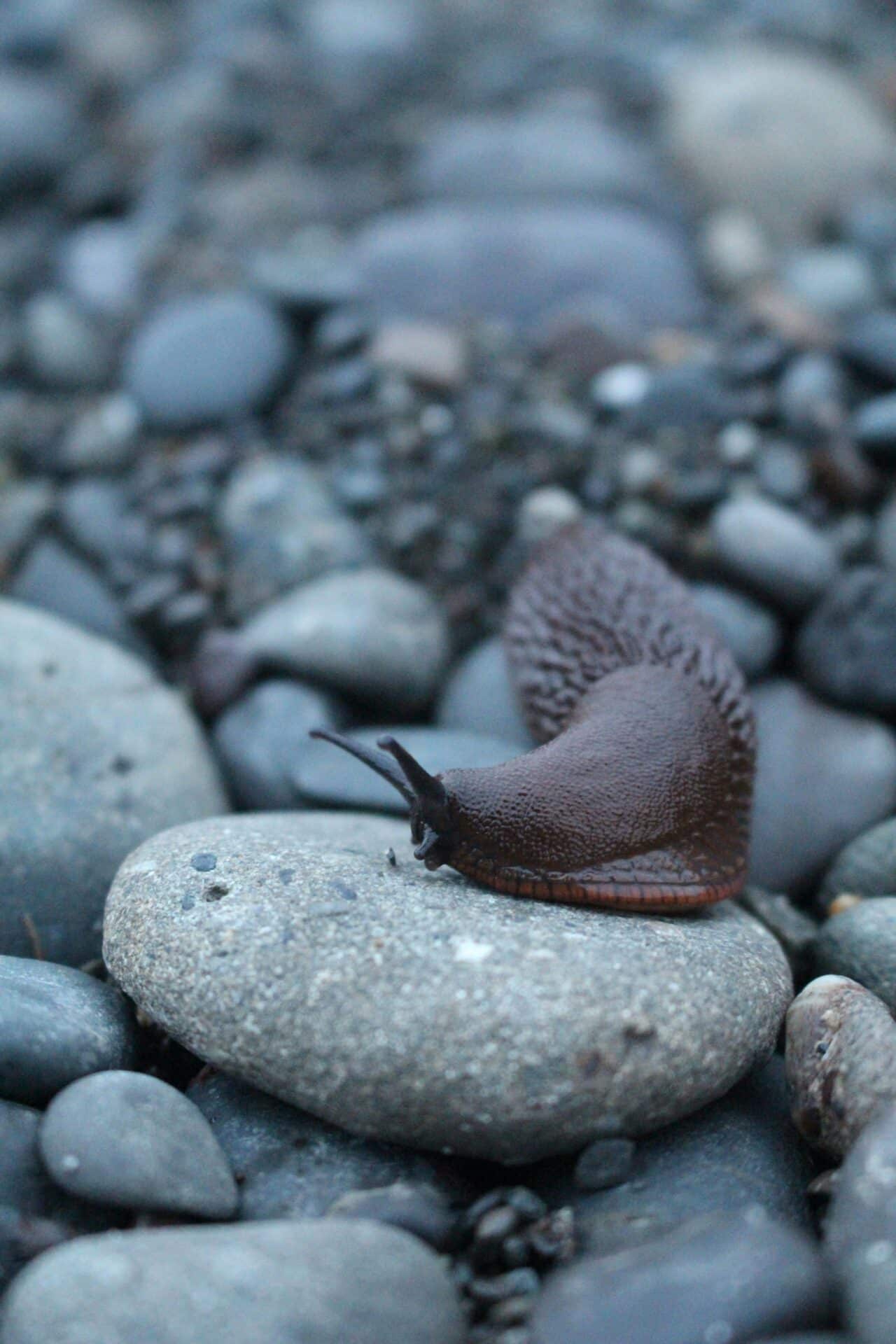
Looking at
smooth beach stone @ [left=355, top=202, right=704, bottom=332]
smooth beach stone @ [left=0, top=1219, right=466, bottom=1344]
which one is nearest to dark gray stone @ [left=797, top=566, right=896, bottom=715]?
smooth beach stone @ [left=355, top=202, right=704, bottom=332]

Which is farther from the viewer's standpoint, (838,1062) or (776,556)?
(776,556)

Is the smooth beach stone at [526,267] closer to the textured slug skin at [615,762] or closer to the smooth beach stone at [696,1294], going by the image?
the textured slug skin at [615,762]

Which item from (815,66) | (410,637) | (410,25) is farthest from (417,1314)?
(410,25)

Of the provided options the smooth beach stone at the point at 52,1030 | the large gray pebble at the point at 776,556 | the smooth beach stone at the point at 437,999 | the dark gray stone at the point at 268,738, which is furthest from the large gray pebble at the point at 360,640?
the smooth beach stone at the point at 52,1030

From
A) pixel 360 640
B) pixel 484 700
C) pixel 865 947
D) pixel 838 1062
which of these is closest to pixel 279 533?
pixel 360 640

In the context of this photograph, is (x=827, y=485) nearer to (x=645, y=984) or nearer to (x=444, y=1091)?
(x=645, y=984)

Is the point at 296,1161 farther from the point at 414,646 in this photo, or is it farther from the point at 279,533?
the point at 279,533
